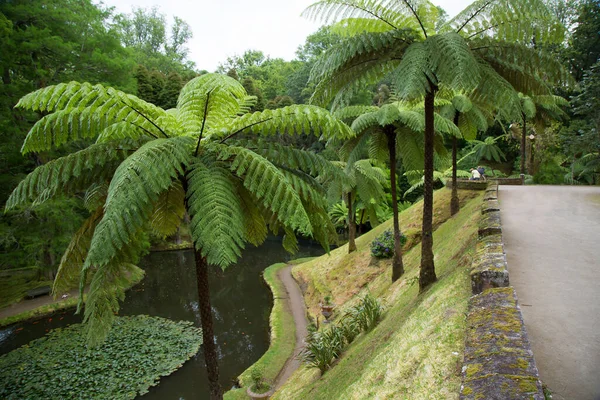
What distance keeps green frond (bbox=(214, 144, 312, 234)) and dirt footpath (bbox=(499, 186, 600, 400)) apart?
2186 millimetres

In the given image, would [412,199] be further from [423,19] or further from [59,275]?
[59,275]

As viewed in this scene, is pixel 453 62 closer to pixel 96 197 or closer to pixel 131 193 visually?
pixel 131 193

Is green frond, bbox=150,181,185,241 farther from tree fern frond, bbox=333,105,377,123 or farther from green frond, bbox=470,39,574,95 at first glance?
tree fern frond, bbox=333,105,377,123

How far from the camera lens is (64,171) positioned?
3.53 m

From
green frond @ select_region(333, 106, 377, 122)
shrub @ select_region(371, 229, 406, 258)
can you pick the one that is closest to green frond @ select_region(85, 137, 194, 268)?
green frond @ select_region(333, 106, 377, 122)

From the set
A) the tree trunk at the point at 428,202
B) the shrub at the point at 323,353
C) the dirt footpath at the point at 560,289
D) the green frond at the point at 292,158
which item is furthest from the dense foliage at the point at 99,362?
the dirt footpath at the point at 560,289

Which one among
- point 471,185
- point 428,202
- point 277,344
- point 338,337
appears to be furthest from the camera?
point 471,185

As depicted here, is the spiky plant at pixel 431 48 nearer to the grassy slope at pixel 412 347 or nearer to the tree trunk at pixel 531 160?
the grassy slope at pixel 412 347

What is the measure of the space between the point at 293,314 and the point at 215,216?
9.76m

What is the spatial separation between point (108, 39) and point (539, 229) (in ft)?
49.9

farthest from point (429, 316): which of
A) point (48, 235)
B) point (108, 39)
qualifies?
point (108, 39)

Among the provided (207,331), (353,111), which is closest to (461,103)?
(353,111)

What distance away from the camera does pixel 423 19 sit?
5.20 meters

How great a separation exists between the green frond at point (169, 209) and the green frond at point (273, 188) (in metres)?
0.75
